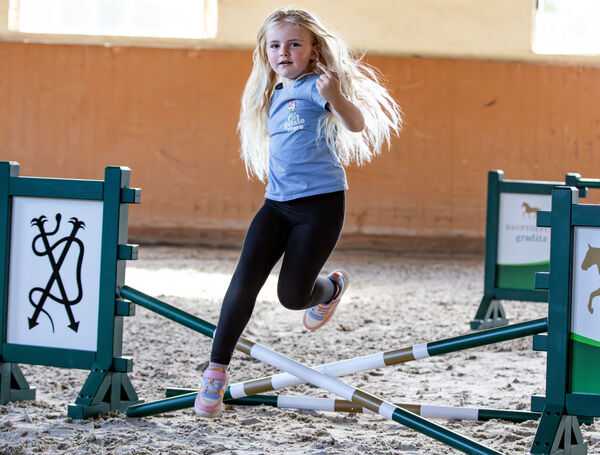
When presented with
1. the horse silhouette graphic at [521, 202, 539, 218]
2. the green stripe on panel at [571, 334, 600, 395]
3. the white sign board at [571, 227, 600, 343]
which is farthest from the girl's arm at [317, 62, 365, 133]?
the horse silhouette graphic at [521, 202, 539, 218]

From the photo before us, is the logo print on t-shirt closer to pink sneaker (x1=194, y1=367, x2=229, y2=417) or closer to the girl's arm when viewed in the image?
the girl's arm

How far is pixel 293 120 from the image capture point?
2596mm

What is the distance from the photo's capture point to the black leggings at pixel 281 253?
251 cm

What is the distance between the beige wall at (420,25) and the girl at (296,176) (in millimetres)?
7032

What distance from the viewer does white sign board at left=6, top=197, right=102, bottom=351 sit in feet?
10.3

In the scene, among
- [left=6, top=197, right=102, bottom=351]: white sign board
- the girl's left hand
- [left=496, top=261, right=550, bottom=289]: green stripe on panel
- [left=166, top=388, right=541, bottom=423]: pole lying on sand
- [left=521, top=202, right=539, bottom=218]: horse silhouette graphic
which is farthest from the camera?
[left=521, top=202, right=539, bottom=218]: horse silhouette graphic

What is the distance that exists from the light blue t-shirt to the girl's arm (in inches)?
5.1

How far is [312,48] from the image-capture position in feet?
8.66

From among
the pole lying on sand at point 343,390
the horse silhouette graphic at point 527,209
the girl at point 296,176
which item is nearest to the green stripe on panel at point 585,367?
the pole lying on sand at point 343,390

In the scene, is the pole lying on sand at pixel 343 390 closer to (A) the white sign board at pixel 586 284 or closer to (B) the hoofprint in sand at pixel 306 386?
(B) the hoofprint in sand at pixel 306 386

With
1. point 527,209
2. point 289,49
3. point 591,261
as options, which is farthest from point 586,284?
point 527,209

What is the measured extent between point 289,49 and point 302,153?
314 mm

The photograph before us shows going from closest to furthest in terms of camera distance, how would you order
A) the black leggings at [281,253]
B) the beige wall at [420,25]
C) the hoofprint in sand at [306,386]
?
the black leggings at [281,253]
the hoofprint in sand at [306,386]
the beige wall at [420,25]

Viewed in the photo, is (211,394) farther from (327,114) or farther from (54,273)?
(54,273)
